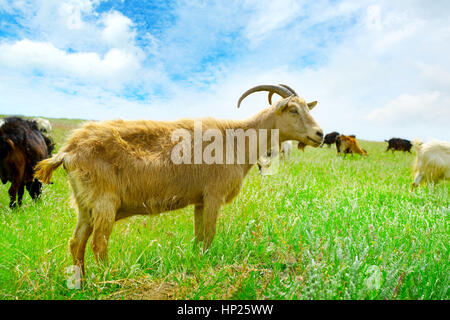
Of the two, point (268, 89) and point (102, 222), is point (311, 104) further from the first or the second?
point (102, 222)

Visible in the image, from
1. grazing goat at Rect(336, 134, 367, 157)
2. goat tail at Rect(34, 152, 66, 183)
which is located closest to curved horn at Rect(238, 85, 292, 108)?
goat tail at Rect(34, 152, 66, 183)

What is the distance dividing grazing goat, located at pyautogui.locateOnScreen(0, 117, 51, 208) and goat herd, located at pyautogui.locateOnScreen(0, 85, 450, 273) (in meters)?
3.15

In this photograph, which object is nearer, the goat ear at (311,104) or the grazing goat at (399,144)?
the goat ear at (311,104)

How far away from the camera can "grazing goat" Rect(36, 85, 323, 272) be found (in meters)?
3.02

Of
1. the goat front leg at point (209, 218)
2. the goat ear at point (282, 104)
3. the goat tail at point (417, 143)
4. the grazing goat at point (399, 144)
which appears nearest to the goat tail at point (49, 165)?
the goat front leg at point (209, 218)

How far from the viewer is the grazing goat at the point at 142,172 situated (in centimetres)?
302

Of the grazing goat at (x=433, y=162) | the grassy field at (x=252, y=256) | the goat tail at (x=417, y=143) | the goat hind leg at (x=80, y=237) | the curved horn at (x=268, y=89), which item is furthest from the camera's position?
the goat tail at (x=417, y=143)

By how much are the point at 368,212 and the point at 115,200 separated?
443 centimetres

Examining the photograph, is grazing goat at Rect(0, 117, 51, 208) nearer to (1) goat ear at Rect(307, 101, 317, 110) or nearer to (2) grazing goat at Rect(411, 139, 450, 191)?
(1) goat ear at Rect(307, 101, 317, 110)

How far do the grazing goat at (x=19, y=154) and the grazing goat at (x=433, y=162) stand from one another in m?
10.6

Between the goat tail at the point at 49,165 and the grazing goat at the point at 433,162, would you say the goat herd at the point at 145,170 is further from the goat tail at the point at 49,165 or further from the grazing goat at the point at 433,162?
the grazing goat at the point at 433,162

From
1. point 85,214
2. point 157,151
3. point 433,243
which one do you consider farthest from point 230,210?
point 433,243

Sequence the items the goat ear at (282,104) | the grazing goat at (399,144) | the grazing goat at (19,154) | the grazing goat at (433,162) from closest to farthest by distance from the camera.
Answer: the goat ear at (282,104), the grazing goat at (19,154), the grazing goat at (433,162), the grazing goat at (399,144)
